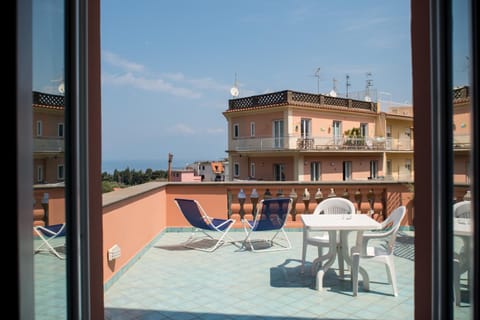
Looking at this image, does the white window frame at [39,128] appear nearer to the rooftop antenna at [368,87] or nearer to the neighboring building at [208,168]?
the rooftop antenna at [368,87]

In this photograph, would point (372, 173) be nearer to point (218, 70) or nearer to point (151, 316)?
point (218, 70)

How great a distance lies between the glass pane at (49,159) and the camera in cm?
121

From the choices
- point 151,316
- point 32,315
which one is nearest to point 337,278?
point 151,316

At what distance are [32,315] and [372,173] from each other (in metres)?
26.4

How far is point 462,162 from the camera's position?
1372mm

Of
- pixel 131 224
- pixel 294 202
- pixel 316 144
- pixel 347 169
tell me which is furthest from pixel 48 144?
pixel 347 169

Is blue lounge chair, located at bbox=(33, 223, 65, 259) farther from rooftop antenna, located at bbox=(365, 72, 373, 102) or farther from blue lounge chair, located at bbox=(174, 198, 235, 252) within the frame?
rooftop antenna, located at bbox=(365, 72, 373, 102)

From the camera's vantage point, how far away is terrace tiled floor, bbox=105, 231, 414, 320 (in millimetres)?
3236

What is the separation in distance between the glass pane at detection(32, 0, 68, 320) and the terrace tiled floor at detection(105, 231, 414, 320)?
1.96 m

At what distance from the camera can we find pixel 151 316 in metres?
3.17

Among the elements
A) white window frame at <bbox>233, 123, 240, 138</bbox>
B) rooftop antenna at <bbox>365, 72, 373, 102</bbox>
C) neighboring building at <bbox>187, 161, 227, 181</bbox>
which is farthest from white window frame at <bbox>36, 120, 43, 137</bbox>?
neighboring building at <bbox>187, 161, 227, 181</bbox>

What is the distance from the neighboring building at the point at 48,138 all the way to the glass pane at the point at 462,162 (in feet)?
4.28

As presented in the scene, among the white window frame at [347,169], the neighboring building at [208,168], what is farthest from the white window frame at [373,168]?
the neighboring building at [208,168]

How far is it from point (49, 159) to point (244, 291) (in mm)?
2801
